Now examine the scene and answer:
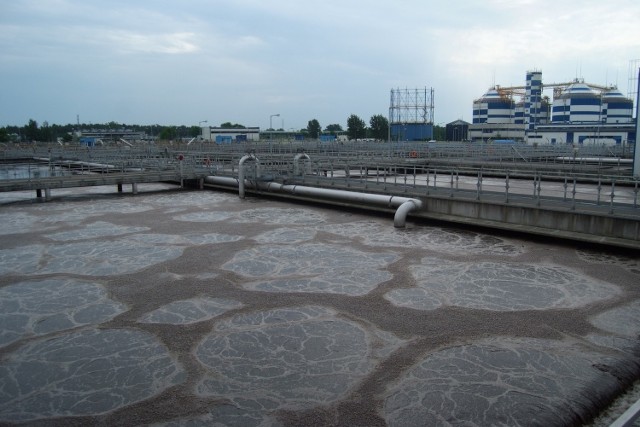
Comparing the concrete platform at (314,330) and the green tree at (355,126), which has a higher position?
the green tree at (355,126)

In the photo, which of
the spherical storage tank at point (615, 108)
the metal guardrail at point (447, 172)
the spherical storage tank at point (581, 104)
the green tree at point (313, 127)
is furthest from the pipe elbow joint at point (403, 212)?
the green tree at point (313, 127)

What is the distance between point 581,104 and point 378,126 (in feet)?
113

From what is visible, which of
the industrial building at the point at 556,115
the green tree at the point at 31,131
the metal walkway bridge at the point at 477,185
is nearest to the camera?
the metal walkway bridge at the point at 477,185

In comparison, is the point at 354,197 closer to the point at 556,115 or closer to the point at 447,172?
the point at 447,172

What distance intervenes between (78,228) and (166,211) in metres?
4.04

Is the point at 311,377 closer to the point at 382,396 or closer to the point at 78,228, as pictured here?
the point at 382,396

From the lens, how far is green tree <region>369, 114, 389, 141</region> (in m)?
96.6

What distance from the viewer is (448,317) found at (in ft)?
28.2

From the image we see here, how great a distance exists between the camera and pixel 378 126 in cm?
9756

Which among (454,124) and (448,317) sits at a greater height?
(454,124)

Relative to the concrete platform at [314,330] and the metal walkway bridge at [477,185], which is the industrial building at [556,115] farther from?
the concrete platform at [314,330]

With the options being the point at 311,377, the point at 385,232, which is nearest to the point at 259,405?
the point at 311,377

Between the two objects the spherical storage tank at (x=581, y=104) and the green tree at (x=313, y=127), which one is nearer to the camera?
the spherical storage tank at (x=581, y=104)

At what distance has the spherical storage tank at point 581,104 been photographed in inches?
3078
